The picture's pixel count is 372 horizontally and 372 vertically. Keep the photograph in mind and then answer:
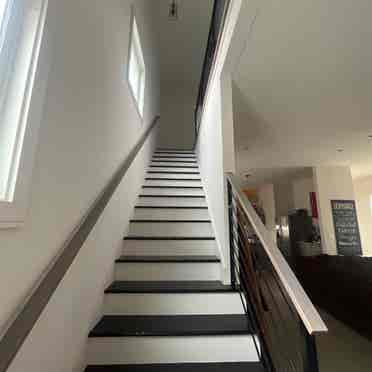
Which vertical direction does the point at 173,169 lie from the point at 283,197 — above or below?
below

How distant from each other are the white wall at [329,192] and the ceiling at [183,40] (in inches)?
159

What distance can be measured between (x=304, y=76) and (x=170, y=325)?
2637 millimetres

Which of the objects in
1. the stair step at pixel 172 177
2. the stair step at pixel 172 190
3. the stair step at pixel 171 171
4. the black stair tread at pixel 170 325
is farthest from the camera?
the stair step at pixel 171 171

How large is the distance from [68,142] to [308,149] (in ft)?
14.8

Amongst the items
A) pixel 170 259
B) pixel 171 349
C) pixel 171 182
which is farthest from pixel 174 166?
pixel 171 349

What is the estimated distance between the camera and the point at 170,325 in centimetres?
157

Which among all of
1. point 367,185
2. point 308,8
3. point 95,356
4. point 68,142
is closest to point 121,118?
point 68,142

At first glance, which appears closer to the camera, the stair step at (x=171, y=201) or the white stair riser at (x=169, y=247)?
the white stair riser at (x=169, y=247)

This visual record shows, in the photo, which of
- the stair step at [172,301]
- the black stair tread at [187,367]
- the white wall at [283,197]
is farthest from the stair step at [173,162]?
the white wall at [283,197]

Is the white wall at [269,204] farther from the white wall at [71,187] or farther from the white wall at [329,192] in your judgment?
the white wall at [71,187]

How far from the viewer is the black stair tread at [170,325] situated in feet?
4.92

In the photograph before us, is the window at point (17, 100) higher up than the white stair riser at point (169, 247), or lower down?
higher up

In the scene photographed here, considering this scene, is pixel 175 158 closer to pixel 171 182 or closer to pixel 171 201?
pixel 171 182

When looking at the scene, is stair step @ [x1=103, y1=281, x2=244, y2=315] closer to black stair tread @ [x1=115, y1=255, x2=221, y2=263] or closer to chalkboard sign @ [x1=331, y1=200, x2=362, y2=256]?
black stair tread @ [x1=115, y1=255, x2=221, y2=263]
